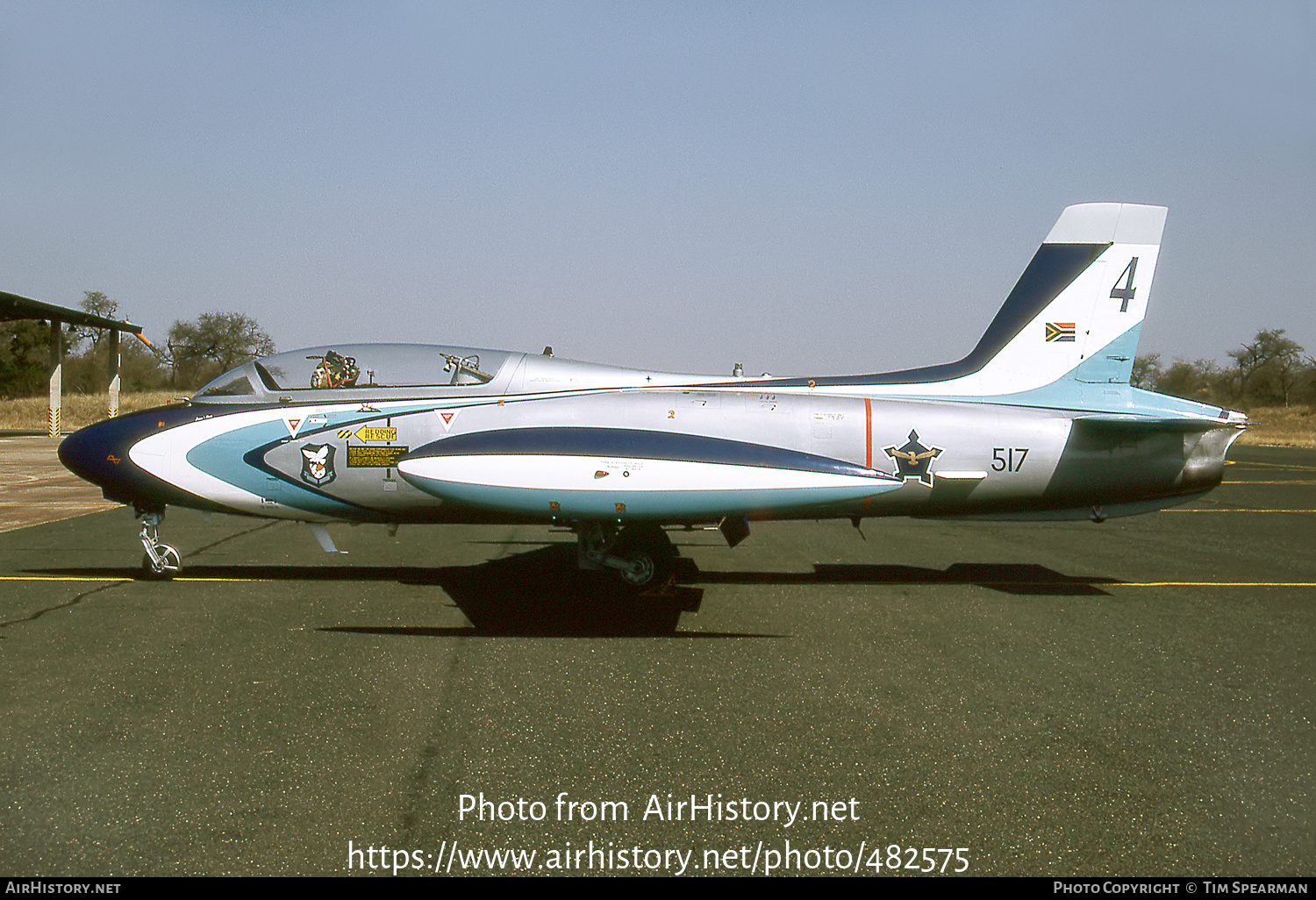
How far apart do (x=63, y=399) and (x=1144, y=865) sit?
57361 millimetres

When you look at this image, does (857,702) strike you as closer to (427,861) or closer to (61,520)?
(427,861)

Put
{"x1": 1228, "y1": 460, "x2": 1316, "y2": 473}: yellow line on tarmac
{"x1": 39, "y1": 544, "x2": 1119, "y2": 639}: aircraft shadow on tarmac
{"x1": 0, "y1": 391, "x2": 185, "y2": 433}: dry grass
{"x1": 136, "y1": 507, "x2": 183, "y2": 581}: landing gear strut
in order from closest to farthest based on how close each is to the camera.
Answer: {"x1": 39, "y1": 544, "x2": 1119, "y2": 639}: aircraft shadow on tarmac < {"x1": 136, "y1": 507, "x2": 183, "y2": 581}: landing gear strut < {"x1": 1228, "y1": 460, "x2": 1316, "y2": 473}: yellow line on tarmac < {"x1": 0, "y1": 391, "x2": 185, "y2": 433}: dry grass

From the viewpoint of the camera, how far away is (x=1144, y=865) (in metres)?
3.80

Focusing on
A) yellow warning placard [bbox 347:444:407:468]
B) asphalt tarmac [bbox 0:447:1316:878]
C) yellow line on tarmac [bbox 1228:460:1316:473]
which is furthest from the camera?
yellow line on tarmac [bbox 1228:460:1316:473]

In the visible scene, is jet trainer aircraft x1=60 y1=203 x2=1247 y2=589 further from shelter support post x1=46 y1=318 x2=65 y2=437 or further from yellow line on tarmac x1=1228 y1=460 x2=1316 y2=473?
shelter support post x1=46 y1=318 x2=65 y2=437

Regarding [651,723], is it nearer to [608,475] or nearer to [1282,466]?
[608,475]

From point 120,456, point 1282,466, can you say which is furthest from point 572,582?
point 1282,466

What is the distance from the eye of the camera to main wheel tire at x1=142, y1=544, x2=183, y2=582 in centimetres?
948

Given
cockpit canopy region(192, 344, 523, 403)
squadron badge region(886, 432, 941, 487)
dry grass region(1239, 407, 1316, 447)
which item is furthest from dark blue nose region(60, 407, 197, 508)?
dry grass region(1239, 407, 1316, 447)

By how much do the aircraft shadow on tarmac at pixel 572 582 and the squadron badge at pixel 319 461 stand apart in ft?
4.57

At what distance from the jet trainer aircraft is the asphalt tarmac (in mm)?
967

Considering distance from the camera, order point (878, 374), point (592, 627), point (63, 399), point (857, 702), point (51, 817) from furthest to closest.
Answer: point (63, 399)
point (878, 374)
point (592, 627)
point (857, 702)
point (51, 817)

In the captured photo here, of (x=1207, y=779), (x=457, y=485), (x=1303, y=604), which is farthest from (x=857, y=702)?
(x=1303, y=604)

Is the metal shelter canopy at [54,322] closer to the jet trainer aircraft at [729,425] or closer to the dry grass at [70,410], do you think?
the dry grass at [70,410]
